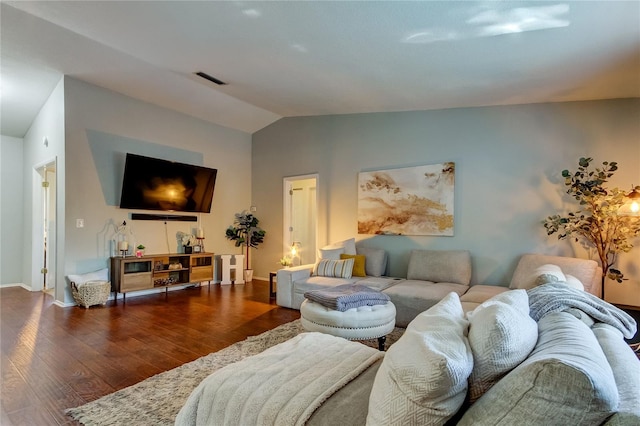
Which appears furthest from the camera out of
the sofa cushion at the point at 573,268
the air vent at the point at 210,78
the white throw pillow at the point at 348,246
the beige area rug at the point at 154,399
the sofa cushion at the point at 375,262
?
the white throw pillow at the point at 348,246

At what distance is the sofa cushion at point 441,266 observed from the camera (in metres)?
4.10

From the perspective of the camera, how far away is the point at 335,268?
14.8 ft

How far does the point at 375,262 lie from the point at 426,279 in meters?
0.76

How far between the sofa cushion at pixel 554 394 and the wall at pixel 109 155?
529 centimetres

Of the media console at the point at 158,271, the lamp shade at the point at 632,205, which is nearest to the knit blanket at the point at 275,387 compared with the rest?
the lamp shade at the point at 632,205

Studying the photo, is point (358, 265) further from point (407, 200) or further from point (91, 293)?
point (91, 293)

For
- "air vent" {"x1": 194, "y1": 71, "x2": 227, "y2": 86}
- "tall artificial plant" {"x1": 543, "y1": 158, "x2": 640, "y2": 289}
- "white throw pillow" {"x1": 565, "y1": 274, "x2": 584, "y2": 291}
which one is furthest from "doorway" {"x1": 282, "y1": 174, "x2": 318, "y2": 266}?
"white throw pillow" {"x1": 565, "y1": 274, "x2": 584, "y2": 291}

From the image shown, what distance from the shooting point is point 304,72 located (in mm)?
3682

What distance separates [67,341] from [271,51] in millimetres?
3450

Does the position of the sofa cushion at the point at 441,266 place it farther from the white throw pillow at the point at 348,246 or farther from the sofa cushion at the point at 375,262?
the white throw pillow at the point at 348,246

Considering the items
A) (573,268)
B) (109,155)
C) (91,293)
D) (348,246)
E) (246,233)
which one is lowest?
(91,293)

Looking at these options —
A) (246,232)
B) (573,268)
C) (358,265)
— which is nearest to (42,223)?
(246,232)

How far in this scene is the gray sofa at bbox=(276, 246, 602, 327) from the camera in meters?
3.35

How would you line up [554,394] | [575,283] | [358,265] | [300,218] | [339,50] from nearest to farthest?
1. [554,394]
2. [575,283]
3. [339,50]
4. [358,265]
5. [300,218]
